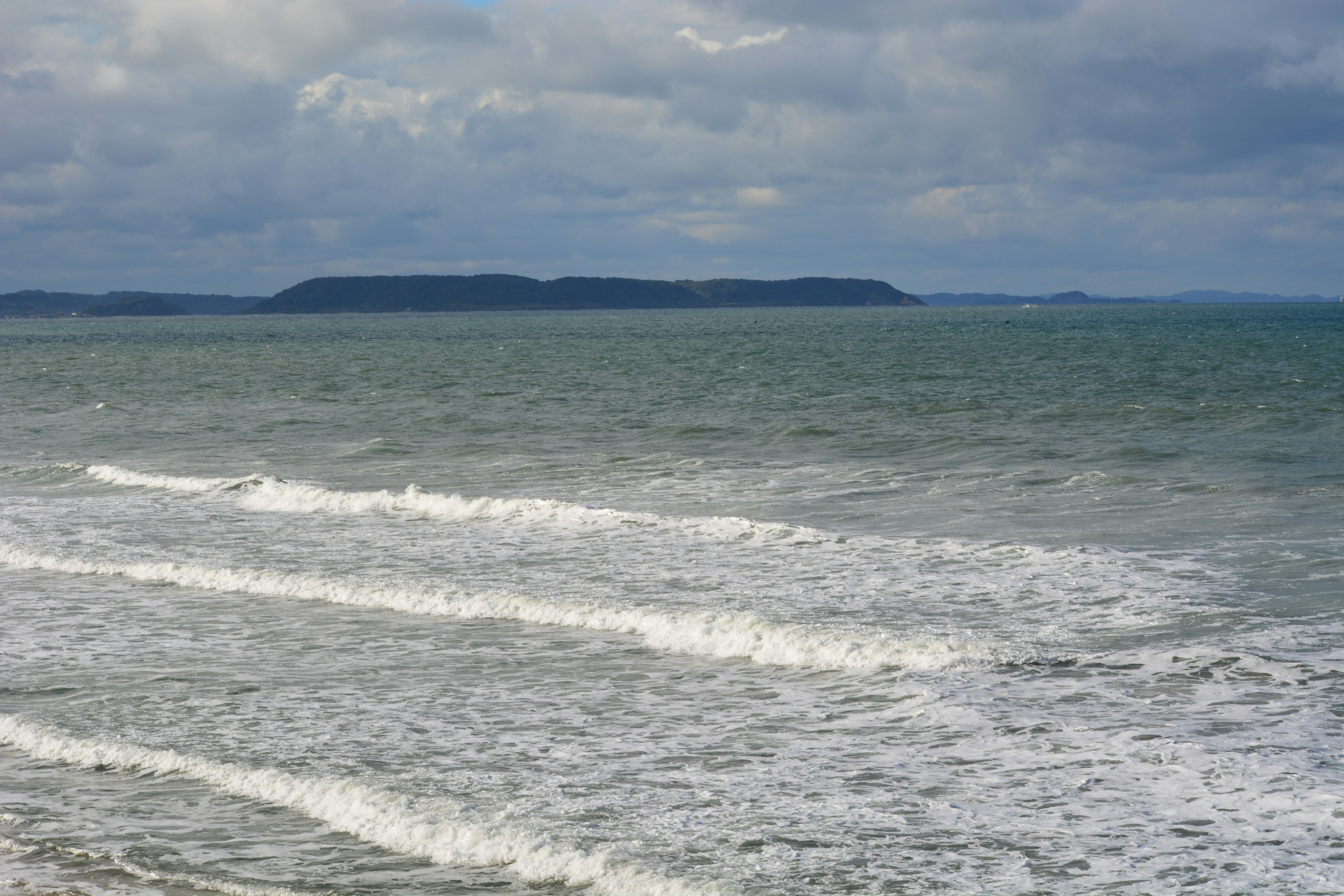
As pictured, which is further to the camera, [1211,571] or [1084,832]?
[1211,571]

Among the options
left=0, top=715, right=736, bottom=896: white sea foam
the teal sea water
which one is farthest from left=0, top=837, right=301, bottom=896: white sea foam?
left=0, top=715, right=736, bottom=896: white sea foam

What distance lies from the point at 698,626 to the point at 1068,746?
4.26m

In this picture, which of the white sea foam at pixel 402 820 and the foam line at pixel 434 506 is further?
the foam line at pixel 434 506

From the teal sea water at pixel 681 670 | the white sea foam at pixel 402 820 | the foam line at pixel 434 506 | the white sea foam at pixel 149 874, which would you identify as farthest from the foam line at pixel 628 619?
the white sea foam at pixel 149 874

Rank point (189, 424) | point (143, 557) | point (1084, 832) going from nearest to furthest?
point (1084, 832) < point (143, 557) < point (189, 424)

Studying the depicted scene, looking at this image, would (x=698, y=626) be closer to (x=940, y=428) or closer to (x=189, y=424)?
(x=940, y=428)

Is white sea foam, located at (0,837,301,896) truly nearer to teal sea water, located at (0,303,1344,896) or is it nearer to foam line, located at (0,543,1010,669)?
teal sea water, located at (0,303,1344,896)

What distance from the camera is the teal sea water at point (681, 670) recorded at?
6.45 meters

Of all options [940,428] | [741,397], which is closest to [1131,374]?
[741,397]

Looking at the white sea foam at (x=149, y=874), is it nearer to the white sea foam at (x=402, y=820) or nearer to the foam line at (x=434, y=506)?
the white sea foam at (x=402, y=820)

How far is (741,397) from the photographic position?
43406 millimetres

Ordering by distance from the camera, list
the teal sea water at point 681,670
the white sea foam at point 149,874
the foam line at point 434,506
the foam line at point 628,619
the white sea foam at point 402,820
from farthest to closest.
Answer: the foam line at point 434,506, the foam line at point 628,619, the teal sea water at point 681,670, the white sea foam at point 402,820, the white sea foam at point 149,874

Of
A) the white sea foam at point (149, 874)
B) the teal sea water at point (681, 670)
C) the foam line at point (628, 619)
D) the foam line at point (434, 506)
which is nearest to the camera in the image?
the white sea foam at point (149, 874)

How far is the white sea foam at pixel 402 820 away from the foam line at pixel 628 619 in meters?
4.16
